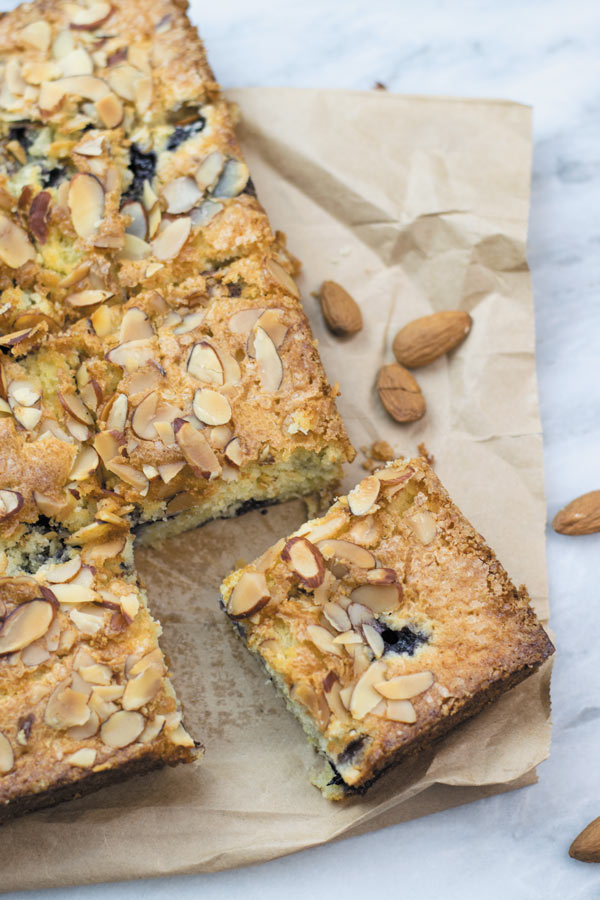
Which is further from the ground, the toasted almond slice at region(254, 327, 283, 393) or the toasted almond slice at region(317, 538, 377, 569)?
the toasted almond slice at region(254, 327, 283, 393)

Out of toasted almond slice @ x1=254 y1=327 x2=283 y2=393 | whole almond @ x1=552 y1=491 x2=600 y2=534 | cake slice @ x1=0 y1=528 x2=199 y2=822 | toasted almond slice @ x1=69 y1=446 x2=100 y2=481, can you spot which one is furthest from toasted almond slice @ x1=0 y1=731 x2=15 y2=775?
whole almond @ x1=552 y1=491 x2=600 y2=534

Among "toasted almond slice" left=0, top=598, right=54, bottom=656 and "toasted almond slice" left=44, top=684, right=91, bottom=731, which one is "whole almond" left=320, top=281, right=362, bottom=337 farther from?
"toasted almond slice" left=44, top=684, right=91, bottom=731

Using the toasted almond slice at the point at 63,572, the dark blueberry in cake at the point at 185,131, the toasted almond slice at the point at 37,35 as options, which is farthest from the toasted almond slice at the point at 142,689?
the toasted almond slice at the point at 37,35

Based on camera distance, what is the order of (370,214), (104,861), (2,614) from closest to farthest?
(2,614), (104,861), (370,214)

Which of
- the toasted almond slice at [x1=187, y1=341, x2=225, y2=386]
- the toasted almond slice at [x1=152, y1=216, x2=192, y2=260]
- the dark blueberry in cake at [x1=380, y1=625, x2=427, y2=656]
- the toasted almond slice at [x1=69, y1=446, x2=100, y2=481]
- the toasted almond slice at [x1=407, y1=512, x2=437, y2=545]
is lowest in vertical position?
the dark blueberry in cake at [x1=380, y1=625, x2=427, y2=656]

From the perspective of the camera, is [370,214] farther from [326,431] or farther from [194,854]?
[194,854]

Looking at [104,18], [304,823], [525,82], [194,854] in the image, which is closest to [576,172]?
[525,82]

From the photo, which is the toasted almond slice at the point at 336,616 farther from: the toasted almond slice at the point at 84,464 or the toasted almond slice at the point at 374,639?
the toasted almond slice at the point at 84,464

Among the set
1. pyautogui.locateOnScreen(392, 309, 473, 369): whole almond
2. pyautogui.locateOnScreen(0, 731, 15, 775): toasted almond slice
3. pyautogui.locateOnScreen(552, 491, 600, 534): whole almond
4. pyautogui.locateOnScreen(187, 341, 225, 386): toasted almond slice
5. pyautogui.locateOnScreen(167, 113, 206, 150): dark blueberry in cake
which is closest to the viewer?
pyautogui.locateOnScreen(0, 731, 15, 775): toasted almond slice

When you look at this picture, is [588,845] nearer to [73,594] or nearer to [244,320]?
[73,594]
